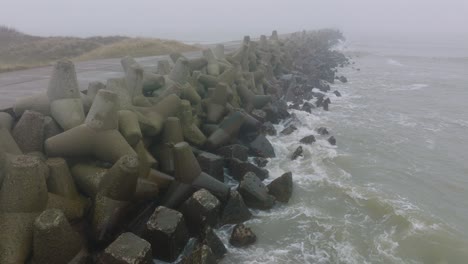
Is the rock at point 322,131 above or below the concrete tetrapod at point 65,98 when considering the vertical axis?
below

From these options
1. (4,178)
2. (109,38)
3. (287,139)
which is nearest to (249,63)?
(287,139)

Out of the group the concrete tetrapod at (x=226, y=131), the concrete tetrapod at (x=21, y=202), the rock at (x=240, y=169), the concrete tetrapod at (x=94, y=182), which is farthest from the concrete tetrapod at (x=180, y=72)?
the concrete tetrapod at (x=21, y=202)

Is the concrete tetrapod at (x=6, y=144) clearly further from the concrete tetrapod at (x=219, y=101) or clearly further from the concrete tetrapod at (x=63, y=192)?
the concrete tetrapod at (x=219, y=101)

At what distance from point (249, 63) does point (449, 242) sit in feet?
32.6

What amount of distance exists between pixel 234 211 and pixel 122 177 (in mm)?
2117

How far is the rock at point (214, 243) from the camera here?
5.71 m

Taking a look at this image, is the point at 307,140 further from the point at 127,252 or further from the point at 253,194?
the point at 127,252

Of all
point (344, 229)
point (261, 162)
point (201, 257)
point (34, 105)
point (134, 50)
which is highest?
point (34, 105)

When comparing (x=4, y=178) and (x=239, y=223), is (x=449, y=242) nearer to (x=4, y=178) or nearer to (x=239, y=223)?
(x=239, y=223)

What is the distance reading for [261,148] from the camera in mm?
9711

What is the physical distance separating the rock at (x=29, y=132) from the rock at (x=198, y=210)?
2.53 meters

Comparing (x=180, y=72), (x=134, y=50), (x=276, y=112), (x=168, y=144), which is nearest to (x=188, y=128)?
(x=168, y=144)

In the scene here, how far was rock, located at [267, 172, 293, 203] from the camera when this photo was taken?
25.0 feet

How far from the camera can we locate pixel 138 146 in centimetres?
687
